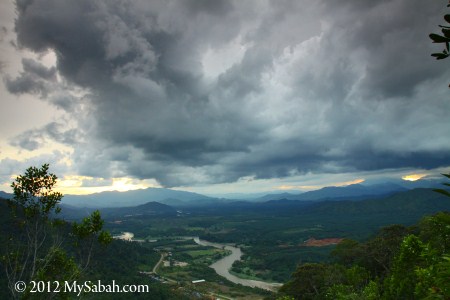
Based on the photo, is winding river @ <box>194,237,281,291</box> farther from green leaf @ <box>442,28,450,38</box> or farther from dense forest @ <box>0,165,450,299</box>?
green leaf @ <box>442,28,450,38</box>

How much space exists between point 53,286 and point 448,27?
18.4 meters

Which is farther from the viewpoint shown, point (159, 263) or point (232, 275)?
point (159, 263)

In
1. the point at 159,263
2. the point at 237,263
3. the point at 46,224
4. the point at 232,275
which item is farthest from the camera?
the point at 159,263

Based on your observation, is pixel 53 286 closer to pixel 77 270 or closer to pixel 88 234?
pixel 77 270

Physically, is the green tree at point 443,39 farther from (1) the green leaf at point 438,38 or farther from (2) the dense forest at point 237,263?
(2) the dense forest at point 237,263

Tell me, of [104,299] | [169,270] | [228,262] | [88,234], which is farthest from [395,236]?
[228,262]

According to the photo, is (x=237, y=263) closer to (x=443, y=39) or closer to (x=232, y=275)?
(x=232, y=275)

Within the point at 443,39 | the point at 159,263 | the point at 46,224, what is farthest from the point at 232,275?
the point at 443,39

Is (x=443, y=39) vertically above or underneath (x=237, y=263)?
above

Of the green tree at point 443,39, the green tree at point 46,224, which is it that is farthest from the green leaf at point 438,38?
the green tree at point 46,224

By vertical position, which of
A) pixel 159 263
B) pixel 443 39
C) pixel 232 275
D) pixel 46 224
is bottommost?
pixel 232 275

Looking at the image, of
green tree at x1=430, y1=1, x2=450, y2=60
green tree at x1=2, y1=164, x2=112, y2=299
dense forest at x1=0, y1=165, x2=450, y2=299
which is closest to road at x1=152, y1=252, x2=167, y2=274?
dense forest at x1=0, y1=165, x2=450, y2=299

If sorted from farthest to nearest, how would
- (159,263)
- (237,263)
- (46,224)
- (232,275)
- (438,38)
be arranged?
(159,263), (237,263), (232,275), (46,224), (438,38)

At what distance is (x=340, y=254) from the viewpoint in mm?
65875
